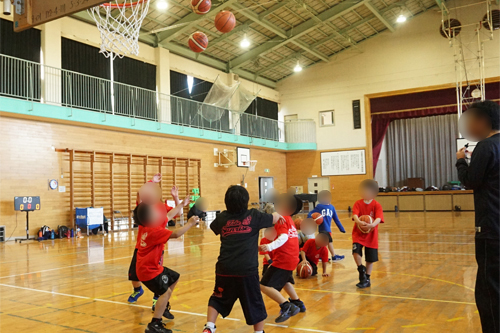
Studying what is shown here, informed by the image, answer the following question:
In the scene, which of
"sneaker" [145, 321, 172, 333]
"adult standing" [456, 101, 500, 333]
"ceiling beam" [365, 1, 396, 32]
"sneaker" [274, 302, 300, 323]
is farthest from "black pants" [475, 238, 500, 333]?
"ceiling beam" [365, 1, 396, 32]

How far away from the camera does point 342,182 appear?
2495 centimetres

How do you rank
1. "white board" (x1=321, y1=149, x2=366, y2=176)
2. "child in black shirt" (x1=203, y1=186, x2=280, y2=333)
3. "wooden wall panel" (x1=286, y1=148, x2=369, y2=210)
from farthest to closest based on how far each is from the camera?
"wooden wall panel" (x1=286, y1=148, x2=369, y2=210), "white board" (x1=321, y1=149, x2=366, y2=176), "child in black shirt" (x1=203, y1=186, x2=280, y2=333)

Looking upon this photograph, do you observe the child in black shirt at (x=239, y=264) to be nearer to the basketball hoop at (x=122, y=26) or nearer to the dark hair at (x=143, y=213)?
the dark hair at (x=143, y=213)

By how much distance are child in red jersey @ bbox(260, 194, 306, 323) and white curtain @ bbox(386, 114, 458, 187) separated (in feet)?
77.7

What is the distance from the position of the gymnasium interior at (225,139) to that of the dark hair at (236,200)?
1332mm

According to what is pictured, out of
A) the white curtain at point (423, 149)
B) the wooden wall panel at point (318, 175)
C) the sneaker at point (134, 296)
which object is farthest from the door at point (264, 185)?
the sneaker at point (134, 296)

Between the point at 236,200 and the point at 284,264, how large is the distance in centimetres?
130

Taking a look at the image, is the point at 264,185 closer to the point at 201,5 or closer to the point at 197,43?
the point at 197,43

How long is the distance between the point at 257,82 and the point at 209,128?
22.6 feet

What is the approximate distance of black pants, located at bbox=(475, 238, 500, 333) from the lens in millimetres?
2652

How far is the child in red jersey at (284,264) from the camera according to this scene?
Answer: 165 inches

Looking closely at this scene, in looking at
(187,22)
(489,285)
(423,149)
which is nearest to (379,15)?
(423,149)

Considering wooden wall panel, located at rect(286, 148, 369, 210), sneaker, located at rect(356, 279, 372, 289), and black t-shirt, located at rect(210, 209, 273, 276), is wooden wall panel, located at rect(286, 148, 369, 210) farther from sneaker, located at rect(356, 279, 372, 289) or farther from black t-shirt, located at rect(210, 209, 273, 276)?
black t-shirt, located at rect(210, 209, 273, 276)

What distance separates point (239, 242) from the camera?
3.47 metres
